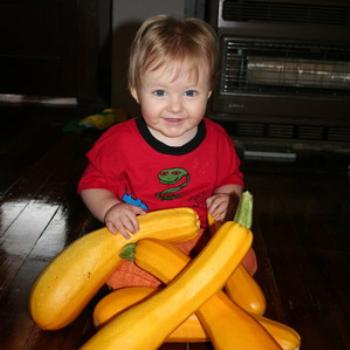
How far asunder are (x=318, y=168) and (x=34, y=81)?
185 centimetres

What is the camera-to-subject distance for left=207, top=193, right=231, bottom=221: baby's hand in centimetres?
107

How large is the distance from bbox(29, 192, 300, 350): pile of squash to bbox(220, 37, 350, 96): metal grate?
1.30 m

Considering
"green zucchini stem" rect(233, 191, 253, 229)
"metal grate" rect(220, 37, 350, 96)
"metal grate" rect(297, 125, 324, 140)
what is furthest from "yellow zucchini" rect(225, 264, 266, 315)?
"metal grate" rect(297, 125, 324, 140)

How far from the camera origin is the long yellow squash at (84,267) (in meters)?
0.95

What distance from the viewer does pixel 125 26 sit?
2.71 meters

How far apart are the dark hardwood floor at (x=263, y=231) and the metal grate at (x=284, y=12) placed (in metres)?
0.59

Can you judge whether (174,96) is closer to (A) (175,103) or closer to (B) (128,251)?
(A) (175,103)

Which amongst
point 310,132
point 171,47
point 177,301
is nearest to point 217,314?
point 177,301

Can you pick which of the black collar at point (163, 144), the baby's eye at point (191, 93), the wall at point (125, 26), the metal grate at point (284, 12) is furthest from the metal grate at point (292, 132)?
the baby's eye at point (191, 93)

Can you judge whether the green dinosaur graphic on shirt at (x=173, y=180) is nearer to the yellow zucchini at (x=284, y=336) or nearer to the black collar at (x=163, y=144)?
the black collar at (x=163, y=144)

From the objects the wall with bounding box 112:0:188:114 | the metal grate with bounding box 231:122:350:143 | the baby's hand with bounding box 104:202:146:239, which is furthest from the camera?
the wall with bounding box 112:0:188:114

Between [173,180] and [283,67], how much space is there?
1206 millimetres

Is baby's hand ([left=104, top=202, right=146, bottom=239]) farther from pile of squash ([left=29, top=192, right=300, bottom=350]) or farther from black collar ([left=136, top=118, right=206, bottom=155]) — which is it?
black collar ([left=136, top=118, right=206, bottom=155])

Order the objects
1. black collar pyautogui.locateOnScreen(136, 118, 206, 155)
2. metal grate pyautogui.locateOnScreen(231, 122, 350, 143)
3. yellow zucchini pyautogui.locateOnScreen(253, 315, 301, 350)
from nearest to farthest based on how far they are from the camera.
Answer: yellow zucchini pyautogui.locateOnScreen(253, 315, 301, 350), black collar pyautogui.locateOnScreen(136, 118, 206, 155), metal grate pyautogui.locateOnScreen(231, 122, 350, 143)
